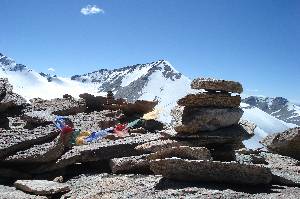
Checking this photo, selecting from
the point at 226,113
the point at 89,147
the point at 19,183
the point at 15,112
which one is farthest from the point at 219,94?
the point at 15,112

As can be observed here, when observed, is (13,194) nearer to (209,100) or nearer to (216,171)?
(216,171)

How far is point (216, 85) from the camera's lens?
16.7m

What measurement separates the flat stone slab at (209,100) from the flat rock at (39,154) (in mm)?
5357

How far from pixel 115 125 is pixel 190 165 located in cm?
1296

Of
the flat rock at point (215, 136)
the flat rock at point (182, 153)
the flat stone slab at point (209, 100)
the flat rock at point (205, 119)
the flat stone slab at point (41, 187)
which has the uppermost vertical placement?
the flat stone slab at point (209, 100)

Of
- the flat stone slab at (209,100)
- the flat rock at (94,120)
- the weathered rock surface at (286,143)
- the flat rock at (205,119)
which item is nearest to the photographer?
the flat rock at (205,119)

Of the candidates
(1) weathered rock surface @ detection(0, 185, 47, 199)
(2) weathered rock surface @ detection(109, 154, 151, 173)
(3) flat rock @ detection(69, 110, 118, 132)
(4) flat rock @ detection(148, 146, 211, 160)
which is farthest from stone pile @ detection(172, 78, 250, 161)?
(3) flat rock @ detection(69, 110, 118, 132)

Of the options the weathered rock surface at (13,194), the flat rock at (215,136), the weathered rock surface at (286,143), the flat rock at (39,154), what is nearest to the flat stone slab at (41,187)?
the weathered rock surface at (13,194)

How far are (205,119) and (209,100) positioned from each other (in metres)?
0.85

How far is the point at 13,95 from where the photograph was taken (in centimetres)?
2325

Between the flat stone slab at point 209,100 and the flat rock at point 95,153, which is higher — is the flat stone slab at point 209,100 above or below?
above

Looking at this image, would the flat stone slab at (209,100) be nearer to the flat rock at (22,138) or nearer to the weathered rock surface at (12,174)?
the flat rock at (22,138)

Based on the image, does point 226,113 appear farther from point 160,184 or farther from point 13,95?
point 13,95

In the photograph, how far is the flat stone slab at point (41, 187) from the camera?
41.1ft
